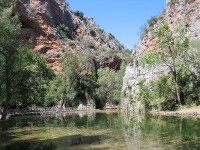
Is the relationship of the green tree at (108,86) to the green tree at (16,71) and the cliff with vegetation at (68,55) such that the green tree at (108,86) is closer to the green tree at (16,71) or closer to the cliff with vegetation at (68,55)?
the cliff with vegetation at (68,55)

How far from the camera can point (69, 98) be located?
324 feet

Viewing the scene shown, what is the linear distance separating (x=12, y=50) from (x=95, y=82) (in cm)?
7269

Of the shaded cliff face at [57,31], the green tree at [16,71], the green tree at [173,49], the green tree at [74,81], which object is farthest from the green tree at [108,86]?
the green tree at [16,71]

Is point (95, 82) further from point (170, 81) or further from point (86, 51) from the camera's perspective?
point (170, 81)

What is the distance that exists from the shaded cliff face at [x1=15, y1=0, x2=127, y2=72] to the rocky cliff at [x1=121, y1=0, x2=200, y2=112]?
32152 millimetres

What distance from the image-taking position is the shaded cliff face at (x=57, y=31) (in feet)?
348

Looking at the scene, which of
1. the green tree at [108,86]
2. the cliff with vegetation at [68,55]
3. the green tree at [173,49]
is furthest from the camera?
the green tree at [108,86]

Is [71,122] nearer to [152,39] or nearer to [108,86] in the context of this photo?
[152,39]

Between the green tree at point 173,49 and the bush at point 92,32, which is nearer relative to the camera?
the green tree at point 173,49

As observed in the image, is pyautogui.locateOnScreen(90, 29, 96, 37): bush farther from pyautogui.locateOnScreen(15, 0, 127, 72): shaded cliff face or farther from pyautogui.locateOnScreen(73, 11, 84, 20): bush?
pyautogui.locateOnScreen(73, 11, 84, 20): bush

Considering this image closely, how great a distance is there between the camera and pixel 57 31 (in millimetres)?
113438

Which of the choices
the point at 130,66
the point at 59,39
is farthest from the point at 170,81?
the point at 59,39

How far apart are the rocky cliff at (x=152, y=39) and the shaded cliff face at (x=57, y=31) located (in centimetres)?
3215

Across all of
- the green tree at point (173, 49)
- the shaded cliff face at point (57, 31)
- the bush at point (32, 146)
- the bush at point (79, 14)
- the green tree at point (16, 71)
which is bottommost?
the bush at point (32, 146)
